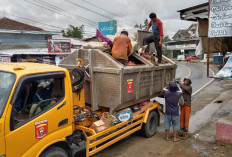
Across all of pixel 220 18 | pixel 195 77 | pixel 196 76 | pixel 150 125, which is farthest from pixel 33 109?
pixel 196 76

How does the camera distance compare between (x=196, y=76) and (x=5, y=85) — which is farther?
(x=196, y=76)

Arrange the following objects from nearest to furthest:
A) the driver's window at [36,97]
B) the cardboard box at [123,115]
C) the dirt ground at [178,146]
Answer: the driver's window at [36,97] < the cardboard box at [123,115] < the dirt ground at [178,146]

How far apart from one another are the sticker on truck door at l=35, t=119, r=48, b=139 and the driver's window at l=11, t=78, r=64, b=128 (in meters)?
0.15

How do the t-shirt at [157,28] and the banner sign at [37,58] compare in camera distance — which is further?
the banner sign at [37,58]

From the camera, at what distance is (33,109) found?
320 cm

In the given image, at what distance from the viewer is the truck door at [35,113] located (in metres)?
2.84

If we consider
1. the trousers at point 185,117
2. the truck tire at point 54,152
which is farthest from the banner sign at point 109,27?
the truck tire at point 54,152

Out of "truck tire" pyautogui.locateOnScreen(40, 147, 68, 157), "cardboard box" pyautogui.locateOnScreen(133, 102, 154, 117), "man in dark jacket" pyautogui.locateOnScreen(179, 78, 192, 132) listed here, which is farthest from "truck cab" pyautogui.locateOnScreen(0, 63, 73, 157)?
"man in dark jacket" pyautogui.locateOnScreen(179, 78, 192, 132)

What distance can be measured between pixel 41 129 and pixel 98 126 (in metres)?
1.33

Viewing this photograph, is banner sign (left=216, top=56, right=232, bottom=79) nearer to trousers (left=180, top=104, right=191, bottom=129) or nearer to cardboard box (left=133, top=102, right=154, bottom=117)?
trousers (left=180, top=104, right=191, bottom=129)

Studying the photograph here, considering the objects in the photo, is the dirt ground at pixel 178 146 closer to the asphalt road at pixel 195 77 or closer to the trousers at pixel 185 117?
the trousers at pixel 185 117

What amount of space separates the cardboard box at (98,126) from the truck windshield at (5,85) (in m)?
1.89

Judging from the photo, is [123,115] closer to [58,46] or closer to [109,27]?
[109,27]

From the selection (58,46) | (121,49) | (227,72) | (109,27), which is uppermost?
(109,27)
